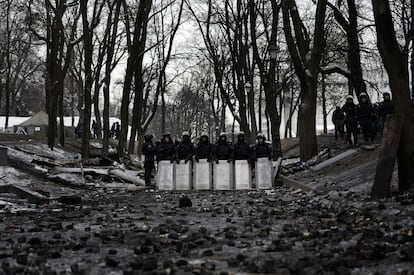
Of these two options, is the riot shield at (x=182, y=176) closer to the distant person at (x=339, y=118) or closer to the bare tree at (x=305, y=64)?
the bare tree at (x=305, y=64)

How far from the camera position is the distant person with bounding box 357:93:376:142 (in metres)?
21.8

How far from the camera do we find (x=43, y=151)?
2847cm

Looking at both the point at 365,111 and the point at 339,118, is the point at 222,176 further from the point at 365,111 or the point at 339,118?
the point at 339,118

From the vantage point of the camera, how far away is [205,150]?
2122 centimetres

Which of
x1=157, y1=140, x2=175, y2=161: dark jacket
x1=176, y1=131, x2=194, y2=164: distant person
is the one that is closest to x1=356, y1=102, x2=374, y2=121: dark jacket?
x1=176, y1=131, x2=194, y2=164: distant person

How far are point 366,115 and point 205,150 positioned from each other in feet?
19.2

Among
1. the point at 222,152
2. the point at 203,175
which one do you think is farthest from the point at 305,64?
the point at 203,175

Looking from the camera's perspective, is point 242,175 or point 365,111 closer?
point 242,175

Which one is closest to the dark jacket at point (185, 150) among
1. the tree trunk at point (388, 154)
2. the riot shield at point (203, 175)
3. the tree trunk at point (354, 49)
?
the riot shield at point (203, 175)

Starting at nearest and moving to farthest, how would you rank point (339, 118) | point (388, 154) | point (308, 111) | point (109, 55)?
point (388, 154), point (308, 111), point (109, 55), point (339, 118)

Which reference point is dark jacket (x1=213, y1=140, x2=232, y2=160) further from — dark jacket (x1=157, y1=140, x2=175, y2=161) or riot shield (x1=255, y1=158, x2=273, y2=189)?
dark jacket (x1=157, y1=140, x2=175, y2=161)

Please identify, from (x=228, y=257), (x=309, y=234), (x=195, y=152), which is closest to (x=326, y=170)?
(x=195, y=152)

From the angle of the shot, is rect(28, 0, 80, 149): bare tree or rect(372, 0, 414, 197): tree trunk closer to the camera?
rect(372, 0, 414, 197): tree trunk

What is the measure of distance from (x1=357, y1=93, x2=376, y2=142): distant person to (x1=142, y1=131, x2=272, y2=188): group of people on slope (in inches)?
148
